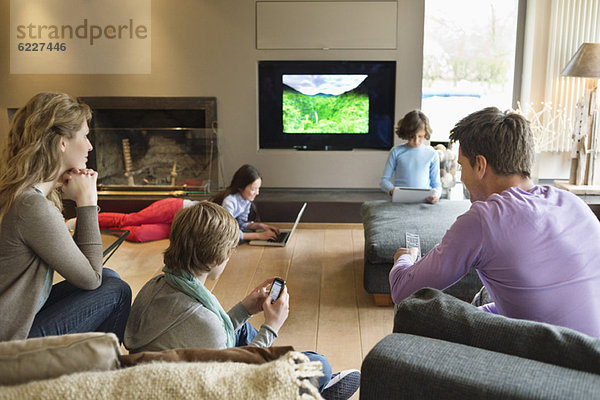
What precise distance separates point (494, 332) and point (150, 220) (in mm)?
3856

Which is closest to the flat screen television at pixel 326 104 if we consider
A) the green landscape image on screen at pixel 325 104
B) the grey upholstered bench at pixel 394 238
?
the green landscape image on screen at pixel 325 104

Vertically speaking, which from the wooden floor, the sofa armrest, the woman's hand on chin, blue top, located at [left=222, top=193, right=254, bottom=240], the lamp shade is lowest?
the wooden floor

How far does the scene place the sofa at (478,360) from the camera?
3.22 ft

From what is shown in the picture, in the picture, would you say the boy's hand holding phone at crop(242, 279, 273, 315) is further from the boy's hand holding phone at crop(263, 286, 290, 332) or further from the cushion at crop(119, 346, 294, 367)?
the cushion at crop(119, 346, 294, 367)

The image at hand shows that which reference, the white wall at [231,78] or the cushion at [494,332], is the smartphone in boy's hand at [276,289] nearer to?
the cushion at [494,332]

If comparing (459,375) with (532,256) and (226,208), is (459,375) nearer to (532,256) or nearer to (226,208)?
(532,256)

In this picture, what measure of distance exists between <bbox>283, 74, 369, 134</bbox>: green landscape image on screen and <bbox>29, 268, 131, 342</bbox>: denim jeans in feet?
11.7

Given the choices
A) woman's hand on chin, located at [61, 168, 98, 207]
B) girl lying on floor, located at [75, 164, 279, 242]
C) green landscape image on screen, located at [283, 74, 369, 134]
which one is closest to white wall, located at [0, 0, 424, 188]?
green landscape image on screen, located at [283, 74, 369, 134]

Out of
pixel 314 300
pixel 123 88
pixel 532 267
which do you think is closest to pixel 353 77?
pixel 123 88

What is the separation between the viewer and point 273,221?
5199mm

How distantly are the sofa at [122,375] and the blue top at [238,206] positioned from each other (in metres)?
3.23

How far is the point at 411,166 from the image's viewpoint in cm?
429

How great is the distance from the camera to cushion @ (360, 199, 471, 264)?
3137mm

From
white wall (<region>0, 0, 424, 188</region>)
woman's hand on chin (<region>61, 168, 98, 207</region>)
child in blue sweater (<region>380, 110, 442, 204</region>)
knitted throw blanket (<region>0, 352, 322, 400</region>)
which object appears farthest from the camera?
white wall (<region>0, 0, 424, 188</region>)
